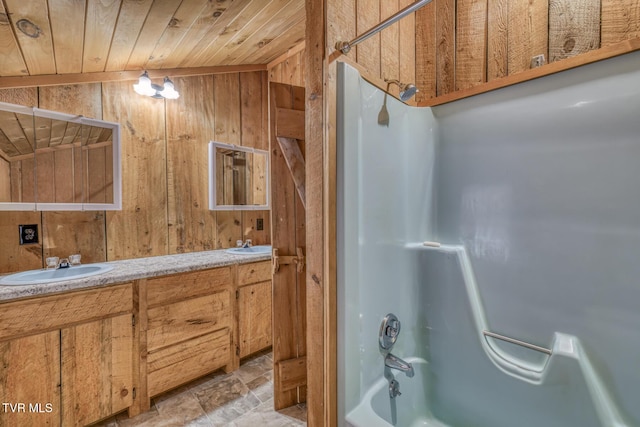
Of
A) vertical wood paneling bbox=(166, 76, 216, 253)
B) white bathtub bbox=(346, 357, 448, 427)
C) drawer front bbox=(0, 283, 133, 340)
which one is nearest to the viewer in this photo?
white bathtub bbox=(346, 357, 448, 427)

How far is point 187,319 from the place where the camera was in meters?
1.89

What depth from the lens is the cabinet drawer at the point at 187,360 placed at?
1.75 m

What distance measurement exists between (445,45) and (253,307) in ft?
7.48

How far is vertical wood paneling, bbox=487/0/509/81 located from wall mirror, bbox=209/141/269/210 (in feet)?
6.91

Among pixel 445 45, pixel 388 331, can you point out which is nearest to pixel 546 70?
pixel 445 45

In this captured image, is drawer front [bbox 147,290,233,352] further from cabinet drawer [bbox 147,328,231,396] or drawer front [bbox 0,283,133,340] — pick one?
drawer front [bbox 0,283,133,340]

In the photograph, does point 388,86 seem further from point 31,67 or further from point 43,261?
point 43,261

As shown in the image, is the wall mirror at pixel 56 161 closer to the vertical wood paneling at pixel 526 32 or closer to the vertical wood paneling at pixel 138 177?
the vertical wood paneling at pixel 138 177

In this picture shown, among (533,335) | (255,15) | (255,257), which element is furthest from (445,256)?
(255,15)

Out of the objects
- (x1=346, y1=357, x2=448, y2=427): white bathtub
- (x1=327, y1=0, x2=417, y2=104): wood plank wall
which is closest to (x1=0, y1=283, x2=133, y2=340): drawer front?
(x1=346, y1=357, x2=448, y2=427): white bathtub

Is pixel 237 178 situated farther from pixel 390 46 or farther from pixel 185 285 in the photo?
pixel 390 46

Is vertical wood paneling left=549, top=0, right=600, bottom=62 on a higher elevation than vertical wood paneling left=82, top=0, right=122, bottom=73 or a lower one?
lower

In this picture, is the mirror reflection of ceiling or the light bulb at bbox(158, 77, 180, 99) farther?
the light bulb at bbox(158, 77, 180, 99)

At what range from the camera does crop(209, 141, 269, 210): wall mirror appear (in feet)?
8.25
